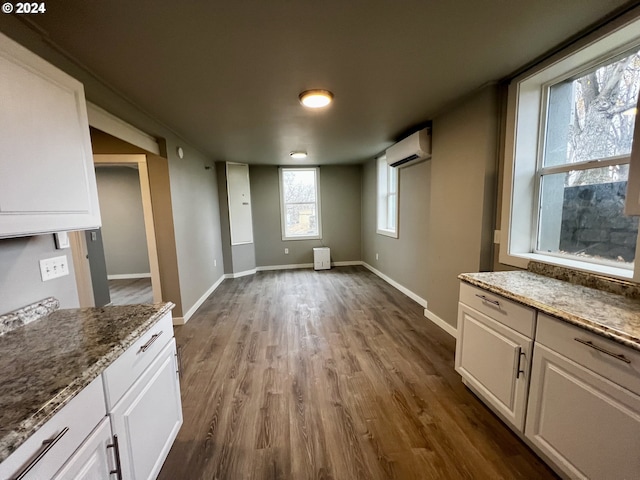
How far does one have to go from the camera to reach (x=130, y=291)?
4.71 metres

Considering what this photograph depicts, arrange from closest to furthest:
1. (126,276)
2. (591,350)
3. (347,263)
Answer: (591,350), (126,276), (347,263)

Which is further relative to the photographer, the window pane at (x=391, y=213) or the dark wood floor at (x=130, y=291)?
the window pane at (x=391, y=213)

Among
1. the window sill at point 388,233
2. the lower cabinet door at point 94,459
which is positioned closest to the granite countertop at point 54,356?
the lower cabinet door at point 94,459

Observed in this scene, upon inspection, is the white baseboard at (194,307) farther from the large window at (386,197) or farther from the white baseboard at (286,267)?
the large window at (386,197)

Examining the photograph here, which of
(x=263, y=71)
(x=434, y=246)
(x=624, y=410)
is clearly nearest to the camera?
(x=624, y=410)

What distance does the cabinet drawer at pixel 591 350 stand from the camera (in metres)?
1.00

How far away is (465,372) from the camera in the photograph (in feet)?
6.31

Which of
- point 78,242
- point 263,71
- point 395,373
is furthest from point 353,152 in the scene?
point 78,242

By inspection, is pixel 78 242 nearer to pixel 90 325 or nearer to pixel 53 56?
pixel 53 56

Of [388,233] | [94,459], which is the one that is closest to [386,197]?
[388,233]

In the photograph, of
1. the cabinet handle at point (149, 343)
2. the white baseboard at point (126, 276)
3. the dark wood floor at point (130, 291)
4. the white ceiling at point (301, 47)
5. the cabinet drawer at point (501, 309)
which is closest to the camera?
the cabinet handle at point (149, 343)

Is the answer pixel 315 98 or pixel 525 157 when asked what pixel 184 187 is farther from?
pixel 525 157

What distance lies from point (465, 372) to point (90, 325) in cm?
230

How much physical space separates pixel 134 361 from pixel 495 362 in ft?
6.43
